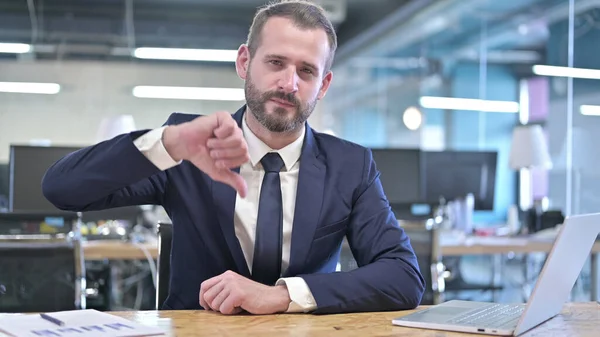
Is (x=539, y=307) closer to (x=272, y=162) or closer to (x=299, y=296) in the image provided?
(x=299, y=296)

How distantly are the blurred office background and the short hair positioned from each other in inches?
64.2

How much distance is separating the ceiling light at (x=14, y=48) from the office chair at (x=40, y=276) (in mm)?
7267

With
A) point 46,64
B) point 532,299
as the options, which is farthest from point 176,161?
point 46,64

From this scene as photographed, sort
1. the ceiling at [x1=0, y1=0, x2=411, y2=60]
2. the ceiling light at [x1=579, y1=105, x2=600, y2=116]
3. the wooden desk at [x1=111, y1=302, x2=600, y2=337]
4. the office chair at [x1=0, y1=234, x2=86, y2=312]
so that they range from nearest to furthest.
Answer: the wooden desk at [x1=111, y1=302, x2=600, y2=337]
the office chair at [x1=0, y1=234, x2=86, y2=312]
the ceiling light at [x1=579, y1=105, x2=600, y2=116]
the ceiling at [x1=0, y1=0, x2=411, y2=60]

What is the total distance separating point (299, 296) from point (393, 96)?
8542 millimetres

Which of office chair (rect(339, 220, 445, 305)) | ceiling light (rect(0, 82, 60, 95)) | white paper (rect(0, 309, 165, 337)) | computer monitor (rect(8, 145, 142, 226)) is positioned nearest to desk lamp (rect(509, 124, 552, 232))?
office chair (rect(339, 220, 445, 305))

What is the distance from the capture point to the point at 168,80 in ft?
33.7

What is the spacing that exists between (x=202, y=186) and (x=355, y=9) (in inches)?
341

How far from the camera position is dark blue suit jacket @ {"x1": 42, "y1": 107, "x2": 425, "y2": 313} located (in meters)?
1.62

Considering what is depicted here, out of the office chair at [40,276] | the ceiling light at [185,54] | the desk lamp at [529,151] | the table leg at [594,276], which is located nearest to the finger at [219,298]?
the office chair at [40,276]

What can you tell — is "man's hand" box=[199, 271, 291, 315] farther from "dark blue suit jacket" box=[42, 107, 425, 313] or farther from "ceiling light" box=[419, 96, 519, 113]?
"ceiling light" box=[419, 96, 519, 113]

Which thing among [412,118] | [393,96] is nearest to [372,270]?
[412,118]

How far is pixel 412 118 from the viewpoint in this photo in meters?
9.36

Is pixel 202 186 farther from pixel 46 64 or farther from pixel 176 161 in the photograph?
pixel 46 64
